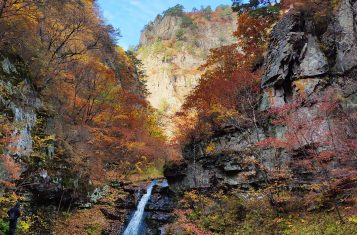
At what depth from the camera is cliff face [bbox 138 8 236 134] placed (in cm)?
7144

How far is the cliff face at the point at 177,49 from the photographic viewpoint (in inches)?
2813

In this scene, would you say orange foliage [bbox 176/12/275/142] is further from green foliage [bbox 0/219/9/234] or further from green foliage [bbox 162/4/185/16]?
green foliage [bbox 162/4/185/16]

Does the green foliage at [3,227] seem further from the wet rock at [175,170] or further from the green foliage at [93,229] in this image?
the wet rock at [175,170]

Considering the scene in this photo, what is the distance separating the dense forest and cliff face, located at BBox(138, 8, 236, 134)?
1686 inches

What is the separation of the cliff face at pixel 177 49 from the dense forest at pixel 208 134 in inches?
1686

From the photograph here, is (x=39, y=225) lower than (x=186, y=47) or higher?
lower

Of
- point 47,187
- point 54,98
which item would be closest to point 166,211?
point 47,187

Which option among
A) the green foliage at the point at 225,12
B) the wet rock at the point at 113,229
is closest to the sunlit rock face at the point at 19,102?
the wet rock at the point at 113,229

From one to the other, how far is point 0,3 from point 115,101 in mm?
14629

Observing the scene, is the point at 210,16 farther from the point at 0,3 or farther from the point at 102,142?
the point at 0,3

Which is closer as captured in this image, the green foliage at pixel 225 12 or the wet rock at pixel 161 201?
the wet rock at pixel 161 201

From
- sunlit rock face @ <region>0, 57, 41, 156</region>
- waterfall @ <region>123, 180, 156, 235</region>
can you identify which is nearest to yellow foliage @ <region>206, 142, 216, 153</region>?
waterfall @ <region>123, 180, 156, 235</region>

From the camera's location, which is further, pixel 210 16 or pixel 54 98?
pixel 210 16

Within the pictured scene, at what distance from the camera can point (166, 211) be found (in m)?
21.0
